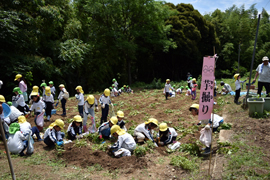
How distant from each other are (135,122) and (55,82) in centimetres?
1218

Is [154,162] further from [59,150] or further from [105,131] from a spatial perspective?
[59,150]

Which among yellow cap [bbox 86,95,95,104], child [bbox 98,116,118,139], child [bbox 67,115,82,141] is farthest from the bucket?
child [bbox 67,115,82,141]

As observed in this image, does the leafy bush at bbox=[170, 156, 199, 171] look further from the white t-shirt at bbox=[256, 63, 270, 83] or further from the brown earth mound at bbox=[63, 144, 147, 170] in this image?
the white t-shirt at bbox=[256, 63, 270, 83]

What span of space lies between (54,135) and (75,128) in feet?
3.42

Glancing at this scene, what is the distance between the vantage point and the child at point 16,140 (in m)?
5.80

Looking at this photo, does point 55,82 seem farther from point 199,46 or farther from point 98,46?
point 199,46

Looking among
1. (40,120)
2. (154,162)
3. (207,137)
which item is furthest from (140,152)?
(40,120)

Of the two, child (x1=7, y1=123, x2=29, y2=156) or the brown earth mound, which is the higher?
child (x1=7, y1=123, x2=29, y2=156)

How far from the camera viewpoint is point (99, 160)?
5.64 meters

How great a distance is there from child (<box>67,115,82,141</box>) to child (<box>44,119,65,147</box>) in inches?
19.3

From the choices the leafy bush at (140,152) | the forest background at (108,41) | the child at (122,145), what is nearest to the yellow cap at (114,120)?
the child at (122,145)

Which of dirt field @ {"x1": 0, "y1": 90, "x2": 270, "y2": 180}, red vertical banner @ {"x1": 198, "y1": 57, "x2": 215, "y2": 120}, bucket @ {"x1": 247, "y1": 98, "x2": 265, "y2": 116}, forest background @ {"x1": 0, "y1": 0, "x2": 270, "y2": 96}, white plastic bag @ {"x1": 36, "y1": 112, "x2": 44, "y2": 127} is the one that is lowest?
dirt field @ {"x1": 0, "y1": 90, "x2": 270, "y2": 180}

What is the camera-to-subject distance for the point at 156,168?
5406mm

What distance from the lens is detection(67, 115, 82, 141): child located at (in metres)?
7.01
